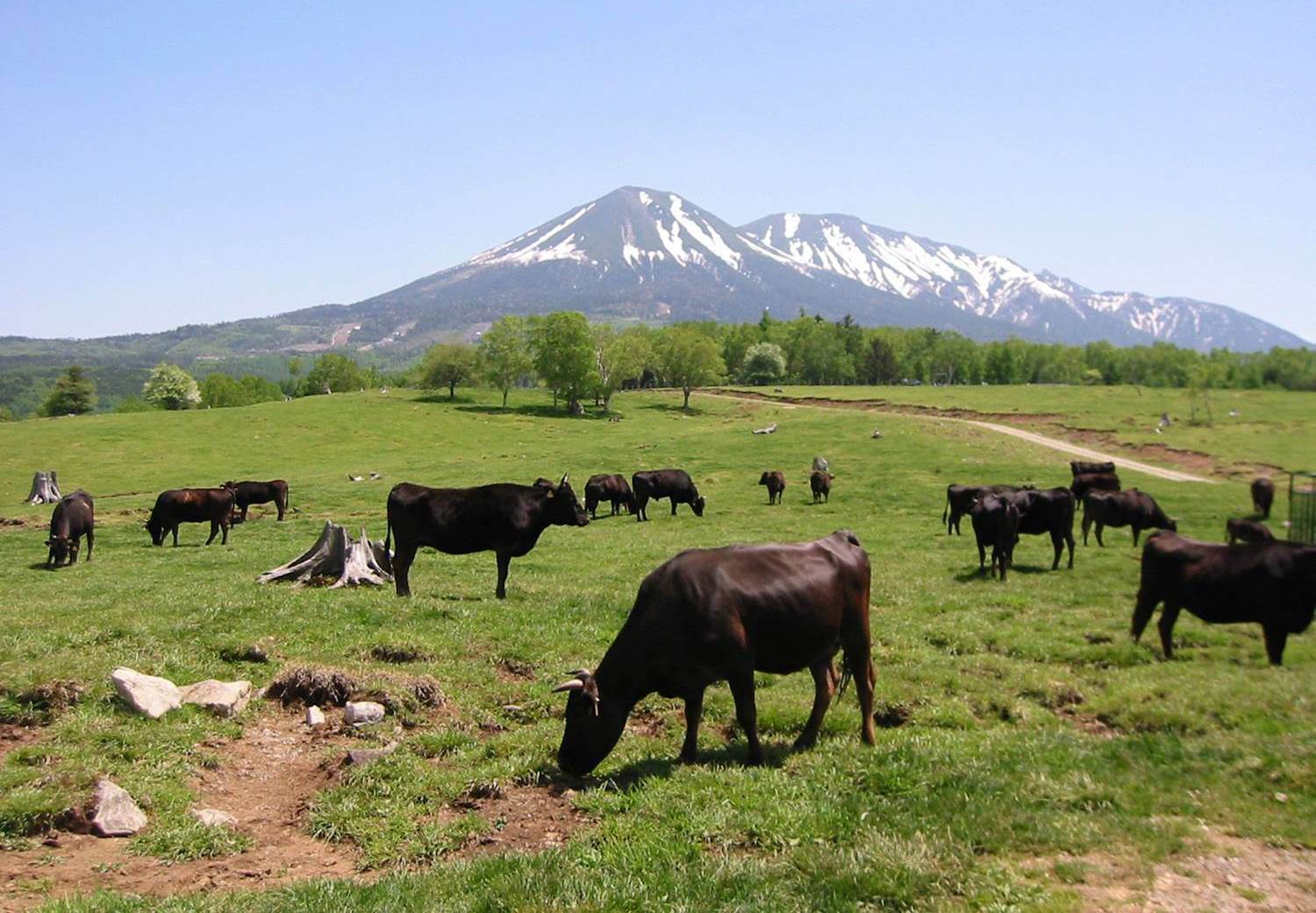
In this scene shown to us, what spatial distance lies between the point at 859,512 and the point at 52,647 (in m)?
32.2

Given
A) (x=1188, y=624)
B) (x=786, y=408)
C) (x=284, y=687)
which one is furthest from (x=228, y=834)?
(x=786, y=408)

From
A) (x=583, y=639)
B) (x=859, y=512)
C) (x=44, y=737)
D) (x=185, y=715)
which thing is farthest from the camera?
(x=859, y=512)

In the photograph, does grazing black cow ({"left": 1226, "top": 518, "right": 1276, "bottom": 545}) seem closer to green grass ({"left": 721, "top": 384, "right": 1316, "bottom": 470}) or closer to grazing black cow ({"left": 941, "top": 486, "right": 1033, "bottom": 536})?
grazing black cow ({"left": 941, "top": 486, "right": 1033, "bottom": 536})

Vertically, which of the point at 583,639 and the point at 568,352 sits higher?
the point at 568,352

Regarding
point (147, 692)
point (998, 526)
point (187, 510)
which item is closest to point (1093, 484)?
point (998, 526)

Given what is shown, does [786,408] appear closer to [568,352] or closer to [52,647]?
[568,352]

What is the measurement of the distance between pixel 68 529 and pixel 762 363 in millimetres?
126075

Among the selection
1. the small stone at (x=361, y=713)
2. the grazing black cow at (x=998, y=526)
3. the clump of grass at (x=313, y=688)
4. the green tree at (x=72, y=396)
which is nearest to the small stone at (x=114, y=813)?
the small stone at (x=361, y=713)

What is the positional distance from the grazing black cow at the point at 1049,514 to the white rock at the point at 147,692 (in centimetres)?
2177

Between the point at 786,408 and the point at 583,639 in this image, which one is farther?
the point at 786,408

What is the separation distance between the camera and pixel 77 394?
11900cm

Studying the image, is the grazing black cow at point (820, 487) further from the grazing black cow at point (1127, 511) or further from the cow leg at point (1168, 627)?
the cow leg at point (1168, 627)

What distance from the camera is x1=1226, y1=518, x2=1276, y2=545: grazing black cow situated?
26119mm

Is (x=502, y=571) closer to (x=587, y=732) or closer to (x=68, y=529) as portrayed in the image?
(x=587, y=732)
